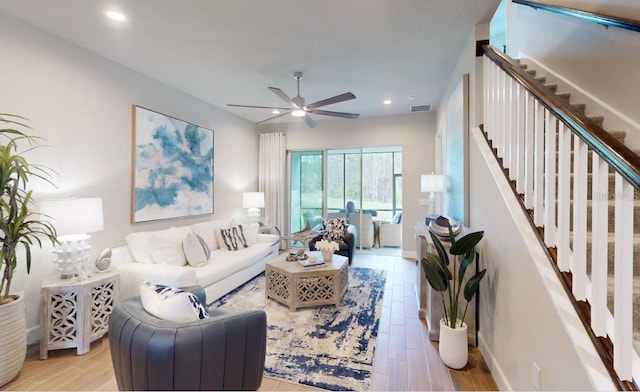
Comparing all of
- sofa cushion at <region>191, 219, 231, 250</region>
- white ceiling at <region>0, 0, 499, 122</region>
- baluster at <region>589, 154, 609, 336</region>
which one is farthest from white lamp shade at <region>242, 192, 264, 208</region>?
baluster at <region>589, 154, 609, 336</region>

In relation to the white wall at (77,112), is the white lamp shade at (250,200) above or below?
below

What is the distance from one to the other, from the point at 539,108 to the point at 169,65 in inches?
145

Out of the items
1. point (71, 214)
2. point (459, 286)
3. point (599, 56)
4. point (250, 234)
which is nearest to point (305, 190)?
point (250, 234)

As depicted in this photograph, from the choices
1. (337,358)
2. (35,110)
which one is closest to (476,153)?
(337,358)

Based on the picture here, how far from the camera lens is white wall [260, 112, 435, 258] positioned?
5500 millimetres

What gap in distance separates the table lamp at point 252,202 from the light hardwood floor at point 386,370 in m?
3.11

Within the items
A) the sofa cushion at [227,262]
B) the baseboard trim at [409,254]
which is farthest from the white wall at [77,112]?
the baseboard trim at [409,254]

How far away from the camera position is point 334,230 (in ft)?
16.3

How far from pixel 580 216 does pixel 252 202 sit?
4.83m

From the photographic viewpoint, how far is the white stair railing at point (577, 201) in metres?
0.94

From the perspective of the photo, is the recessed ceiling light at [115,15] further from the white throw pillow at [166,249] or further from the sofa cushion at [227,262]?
the sofa cushion at [227,262]

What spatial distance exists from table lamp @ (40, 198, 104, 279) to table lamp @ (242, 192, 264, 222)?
282cm

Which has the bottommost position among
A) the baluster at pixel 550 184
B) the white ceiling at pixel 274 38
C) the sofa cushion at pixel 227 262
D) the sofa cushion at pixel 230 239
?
the sofa cushion at pixel 227 262

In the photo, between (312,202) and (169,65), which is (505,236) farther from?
(312,202)
